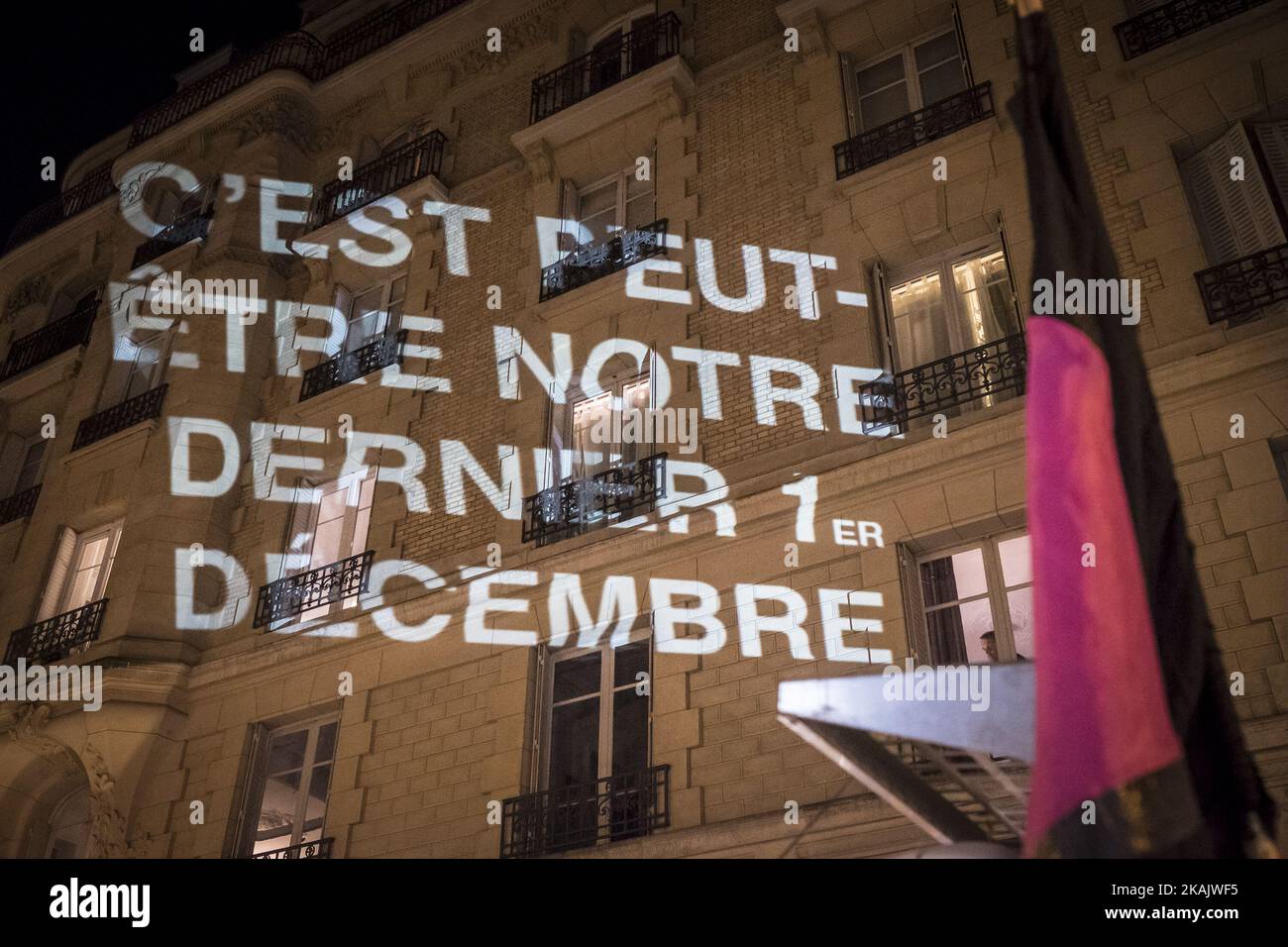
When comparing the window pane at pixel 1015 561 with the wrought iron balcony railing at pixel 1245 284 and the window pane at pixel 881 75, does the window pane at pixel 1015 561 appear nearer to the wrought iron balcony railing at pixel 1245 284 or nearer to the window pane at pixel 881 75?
the wrought iron balcony railing at pixel 1245 284

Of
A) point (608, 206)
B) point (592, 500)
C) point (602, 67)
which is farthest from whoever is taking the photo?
point (602, 67)

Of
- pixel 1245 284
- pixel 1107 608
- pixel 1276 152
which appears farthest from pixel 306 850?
pixel 1276 152

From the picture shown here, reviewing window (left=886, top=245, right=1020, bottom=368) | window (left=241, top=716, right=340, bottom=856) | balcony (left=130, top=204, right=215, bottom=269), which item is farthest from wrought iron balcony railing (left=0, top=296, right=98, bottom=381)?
window (left=886, top=245, right=1020, bottom=368)

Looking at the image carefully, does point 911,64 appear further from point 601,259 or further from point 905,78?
point 601,259

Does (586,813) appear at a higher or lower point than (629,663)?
lower

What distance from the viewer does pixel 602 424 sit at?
1107 cm

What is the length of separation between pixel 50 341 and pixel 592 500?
1078cm

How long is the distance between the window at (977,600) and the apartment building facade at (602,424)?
32 millimetres

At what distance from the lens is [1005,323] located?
9266mm

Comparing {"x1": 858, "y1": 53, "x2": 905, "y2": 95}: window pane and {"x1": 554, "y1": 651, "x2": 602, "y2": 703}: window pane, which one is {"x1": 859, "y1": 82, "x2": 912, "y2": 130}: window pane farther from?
{"x1": 554, "y1": 651, "x2": 602, "y2": 703}: window pane

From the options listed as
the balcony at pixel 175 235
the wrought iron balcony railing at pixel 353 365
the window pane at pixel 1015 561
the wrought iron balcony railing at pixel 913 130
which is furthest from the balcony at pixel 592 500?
the balcony at pixel 175 235

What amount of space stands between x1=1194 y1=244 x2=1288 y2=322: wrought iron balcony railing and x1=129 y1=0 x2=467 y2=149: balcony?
10795 millimetres

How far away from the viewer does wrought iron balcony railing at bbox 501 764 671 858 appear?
845 cm

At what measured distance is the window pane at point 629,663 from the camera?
9391 mm
